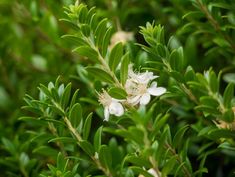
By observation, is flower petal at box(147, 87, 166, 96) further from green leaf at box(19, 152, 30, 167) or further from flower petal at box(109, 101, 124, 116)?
green leaf at box(19, 152, 30, 167)

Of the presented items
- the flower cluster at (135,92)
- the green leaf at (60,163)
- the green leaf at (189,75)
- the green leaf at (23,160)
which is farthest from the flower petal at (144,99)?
the green leaf at (23,160)

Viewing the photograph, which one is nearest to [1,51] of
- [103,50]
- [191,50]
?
[191,50]

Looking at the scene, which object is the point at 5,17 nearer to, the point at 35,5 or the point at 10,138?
the point at 35,5

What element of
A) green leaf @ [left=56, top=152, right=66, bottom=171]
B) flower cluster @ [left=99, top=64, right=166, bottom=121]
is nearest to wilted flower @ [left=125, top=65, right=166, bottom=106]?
flower cluster @ [left=99, top=64, right=166, bottom=121]

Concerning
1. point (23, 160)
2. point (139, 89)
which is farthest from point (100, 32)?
point (23, 160)

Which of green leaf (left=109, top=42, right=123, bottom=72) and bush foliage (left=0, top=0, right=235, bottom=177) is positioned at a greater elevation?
green leaf (left=109, top=42, right=123, bottom=72)

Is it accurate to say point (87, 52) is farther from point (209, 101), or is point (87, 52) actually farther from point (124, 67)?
point (209, 101)

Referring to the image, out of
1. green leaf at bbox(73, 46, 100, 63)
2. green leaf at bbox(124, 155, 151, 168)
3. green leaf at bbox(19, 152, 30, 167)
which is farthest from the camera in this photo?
green leaf at bbox(19, 152, 30, 167)

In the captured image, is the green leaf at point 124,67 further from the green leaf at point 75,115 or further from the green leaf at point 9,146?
the green leaf at point 9,146
